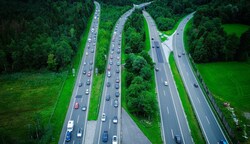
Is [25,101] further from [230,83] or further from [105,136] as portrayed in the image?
[230,83]

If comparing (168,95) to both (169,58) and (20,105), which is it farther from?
(20,105)

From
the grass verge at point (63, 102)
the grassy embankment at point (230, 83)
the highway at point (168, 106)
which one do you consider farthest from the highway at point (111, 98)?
the grassy embankment at point (230, 83)

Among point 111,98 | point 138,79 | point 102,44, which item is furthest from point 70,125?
point 102,44

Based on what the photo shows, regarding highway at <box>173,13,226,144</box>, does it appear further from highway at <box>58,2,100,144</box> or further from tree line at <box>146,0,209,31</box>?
highway at <box>58,2,100,144</box>

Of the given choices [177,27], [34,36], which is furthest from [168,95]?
[177,27]

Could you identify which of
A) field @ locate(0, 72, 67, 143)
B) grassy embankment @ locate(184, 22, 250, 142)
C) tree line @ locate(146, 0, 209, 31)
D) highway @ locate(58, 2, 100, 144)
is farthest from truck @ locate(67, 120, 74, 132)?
tree line @ locate(146, 0, 209, 31)
